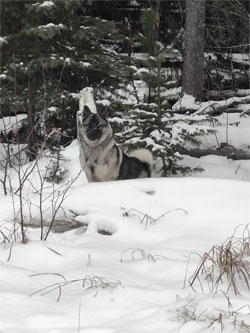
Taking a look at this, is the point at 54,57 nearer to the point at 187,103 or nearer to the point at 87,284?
the point at 187,103

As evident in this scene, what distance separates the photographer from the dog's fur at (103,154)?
6895mm

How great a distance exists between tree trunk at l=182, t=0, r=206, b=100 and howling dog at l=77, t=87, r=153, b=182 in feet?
10.7

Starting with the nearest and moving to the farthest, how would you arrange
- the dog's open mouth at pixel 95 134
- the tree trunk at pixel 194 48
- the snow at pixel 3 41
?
the dog's open mouth at pixel 95 134, the snow at pixel 3 41, the tree trunk at pixel 194 48

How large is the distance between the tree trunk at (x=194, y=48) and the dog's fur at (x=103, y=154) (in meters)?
3.27

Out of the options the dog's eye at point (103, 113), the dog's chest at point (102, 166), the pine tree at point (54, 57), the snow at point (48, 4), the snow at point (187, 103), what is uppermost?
the snow at point (48, 4)

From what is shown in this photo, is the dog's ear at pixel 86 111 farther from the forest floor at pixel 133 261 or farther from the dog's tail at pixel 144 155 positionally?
the forest floor at pixel 133 261

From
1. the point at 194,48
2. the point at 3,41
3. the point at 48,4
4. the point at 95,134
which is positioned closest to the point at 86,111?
the point at 95,134

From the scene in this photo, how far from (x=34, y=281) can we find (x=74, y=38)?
5.99 metres

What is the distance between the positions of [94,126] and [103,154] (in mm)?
414

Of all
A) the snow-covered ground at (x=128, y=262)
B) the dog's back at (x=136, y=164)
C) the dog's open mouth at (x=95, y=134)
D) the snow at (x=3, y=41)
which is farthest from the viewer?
the snow at (x=3, y=41)

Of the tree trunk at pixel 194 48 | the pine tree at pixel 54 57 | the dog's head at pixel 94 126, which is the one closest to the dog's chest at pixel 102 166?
the dog's head at pixel 94 126

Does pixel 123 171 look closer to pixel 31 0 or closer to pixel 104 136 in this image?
pixel 104 136

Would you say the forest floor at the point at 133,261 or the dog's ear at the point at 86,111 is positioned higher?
the dog's ear at the point at 86,111

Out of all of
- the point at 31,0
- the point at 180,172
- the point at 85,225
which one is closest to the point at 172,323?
the point at 85,225
